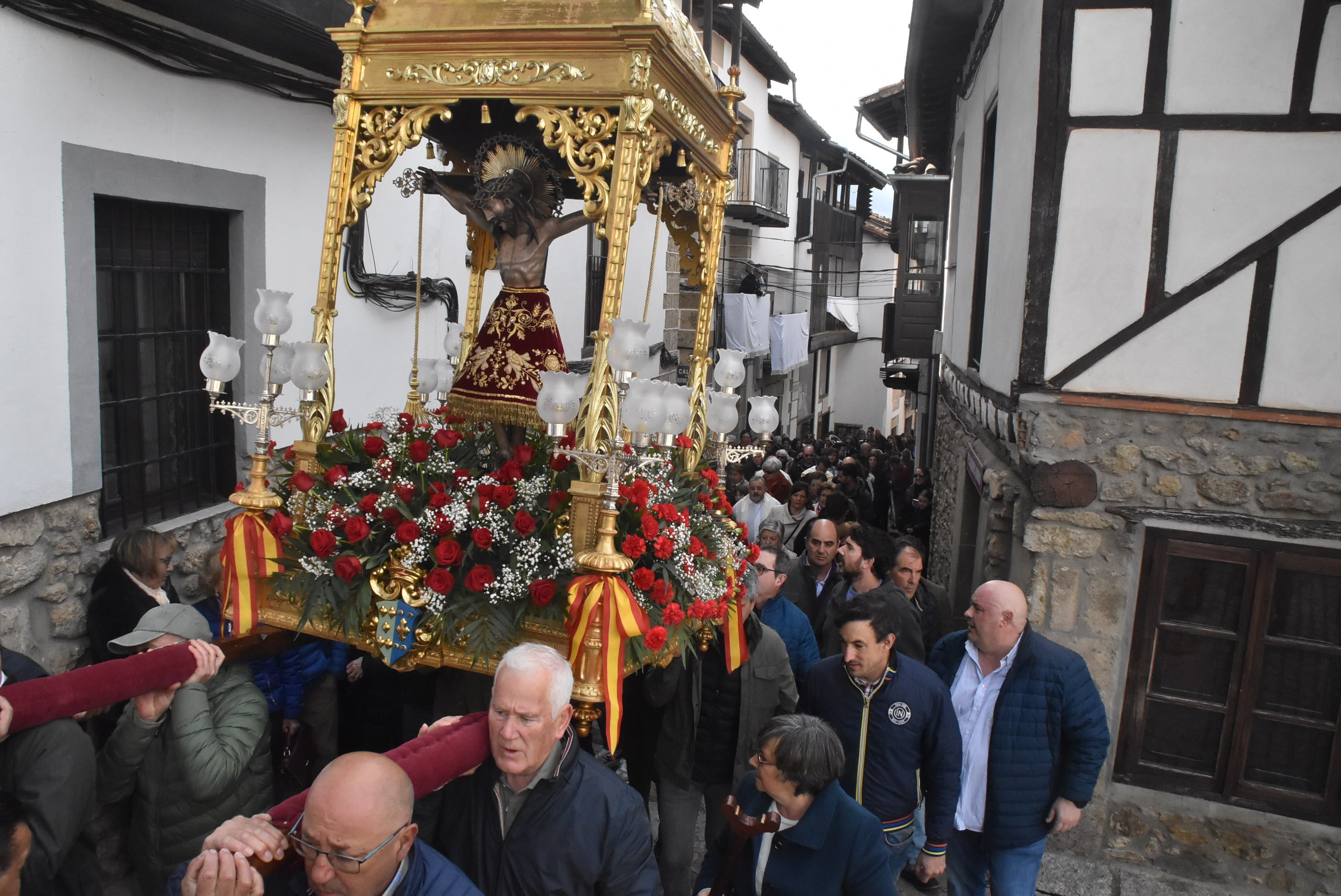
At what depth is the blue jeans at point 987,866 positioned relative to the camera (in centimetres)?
384

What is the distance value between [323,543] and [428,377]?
202 centimetres

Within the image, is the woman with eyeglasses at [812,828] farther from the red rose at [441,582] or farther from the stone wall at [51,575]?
the stone wall at [51,575]

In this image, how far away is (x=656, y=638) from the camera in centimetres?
309

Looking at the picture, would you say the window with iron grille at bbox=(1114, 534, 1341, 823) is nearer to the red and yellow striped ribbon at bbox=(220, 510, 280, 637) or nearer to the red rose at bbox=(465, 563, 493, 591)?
the red rose at bbox=(465, 563, 493, 591)

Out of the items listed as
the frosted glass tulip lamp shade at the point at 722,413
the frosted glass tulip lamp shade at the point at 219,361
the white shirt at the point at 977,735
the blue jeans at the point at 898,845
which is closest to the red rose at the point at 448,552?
the frosted glass tulip lamp shade at the point at 219,361

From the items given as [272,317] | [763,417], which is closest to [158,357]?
[272,317]

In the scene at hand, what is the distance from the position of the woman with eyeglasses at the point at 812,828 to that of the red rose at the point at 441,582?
117 centimetres

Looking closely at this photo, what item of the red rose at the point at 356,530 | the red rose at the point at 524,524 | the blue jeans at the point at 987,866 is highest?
the red rose at the point at 524,524

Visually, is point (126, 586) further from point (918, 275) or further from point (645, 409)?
point (918, 275)

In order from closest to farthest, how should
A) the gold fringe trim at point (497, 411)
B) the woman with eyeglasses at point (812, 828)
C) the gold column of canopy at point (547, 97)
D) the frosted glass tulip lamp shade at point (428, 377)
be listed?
→ the woman with eyeglasses at point (812, 828) < the gold column of canopy at point (547, 97) < the gold fringe trim at point (497, 411) < the frosted glass tulip lamp shade at point (428, 377)

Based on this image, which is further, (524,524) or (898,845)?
(898,845)

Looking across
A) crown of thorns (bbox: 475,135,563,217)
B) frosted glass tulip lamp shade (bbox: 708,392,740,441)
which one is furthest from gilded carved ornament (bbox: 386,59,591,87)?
frosted glass tulip lamp shade (bbox: 708,392,740,441)

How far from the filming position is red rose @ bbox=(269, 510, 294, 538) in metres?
3.53

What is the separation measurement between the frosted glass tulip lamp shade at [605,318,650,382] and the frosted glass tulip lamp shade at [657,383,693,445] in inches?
6.0
